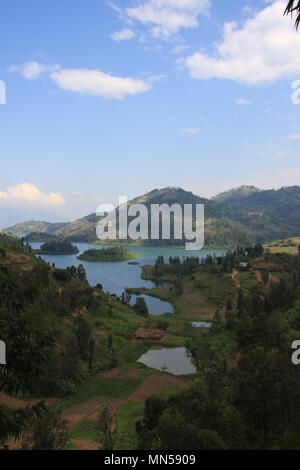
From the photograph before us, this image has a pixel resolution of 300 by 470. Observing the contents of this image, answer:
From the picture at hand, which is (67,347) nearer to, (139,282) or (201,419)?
(201,419)

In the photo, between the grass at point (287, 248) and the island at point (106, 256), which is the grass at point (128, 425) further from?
the island at point (106, 256)

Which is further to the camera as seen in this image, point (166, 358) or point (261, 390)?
point (166, 358)

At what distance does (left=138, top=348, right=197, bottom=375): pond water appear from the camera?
45.1 metres

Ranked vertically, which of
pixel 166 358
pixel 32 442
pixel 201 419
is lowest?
pixel 166 358

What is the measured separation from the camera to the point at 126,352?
50688 millimetres

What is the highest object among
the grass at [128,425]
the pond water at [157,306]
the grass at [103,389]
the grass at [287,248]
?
the grass at [287,248]

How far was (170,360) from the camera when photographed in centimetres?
4894

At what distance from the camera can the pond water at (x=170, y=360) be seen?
148 ft

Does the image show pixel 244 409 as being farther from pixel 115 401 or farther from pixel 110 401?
pixel 110 401

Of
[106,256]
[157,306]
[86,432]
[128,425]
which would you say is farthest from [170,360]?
[106,256]

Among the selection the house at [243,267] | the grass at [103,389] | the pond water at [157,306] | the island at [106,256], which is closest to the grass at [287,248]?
the house at [243,267]
